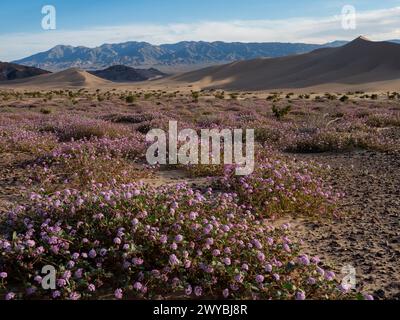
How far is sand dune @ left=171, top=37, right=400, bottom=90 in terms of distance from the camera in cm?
7675

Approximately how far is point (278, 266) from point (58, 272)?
1.98 metres

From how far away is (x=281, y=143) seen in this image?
521 inches

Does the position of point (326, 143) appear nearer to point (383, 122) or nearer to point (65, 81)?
point (383, 122)

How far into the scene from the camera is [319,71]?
94750mm

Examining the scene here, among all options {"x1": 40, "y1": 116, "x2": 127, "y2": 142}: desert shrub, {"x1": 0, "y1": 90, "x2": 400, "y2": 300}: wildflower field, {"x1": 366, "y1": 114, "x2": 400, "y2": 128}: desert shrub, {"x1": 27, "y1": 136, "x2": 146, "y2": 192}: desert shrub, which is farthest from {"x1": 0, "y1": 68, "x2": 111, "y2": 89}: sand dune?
{"x1": 0, "y1": 90, "x2": 400, "y2": 300}: wildflower field

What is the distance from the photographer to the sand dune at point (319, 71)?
76750 mm

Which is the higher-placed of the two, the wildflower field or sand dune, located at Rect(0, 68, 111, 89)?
sand dune, located at Rect(0, 68, 111, 89)

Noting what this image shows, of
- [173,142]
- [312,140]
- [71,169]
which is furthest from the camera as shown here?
[312,140]

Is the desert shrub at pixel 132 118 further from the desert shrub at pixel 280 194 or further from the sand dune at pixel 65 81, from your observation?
the sand dune at pixel 65 81

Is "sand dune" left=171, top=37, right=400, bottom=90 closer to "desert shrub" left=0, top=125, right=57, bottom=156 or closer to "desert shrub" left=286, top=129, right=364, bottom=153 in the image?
"desert shrub" left=286, top=129, right=364, bottom=153

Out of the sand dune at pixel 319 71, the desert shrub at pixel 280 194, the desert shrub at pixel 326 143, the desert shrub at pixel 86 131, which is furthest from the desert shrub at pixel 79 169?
the sand dune at pixel 319 71
